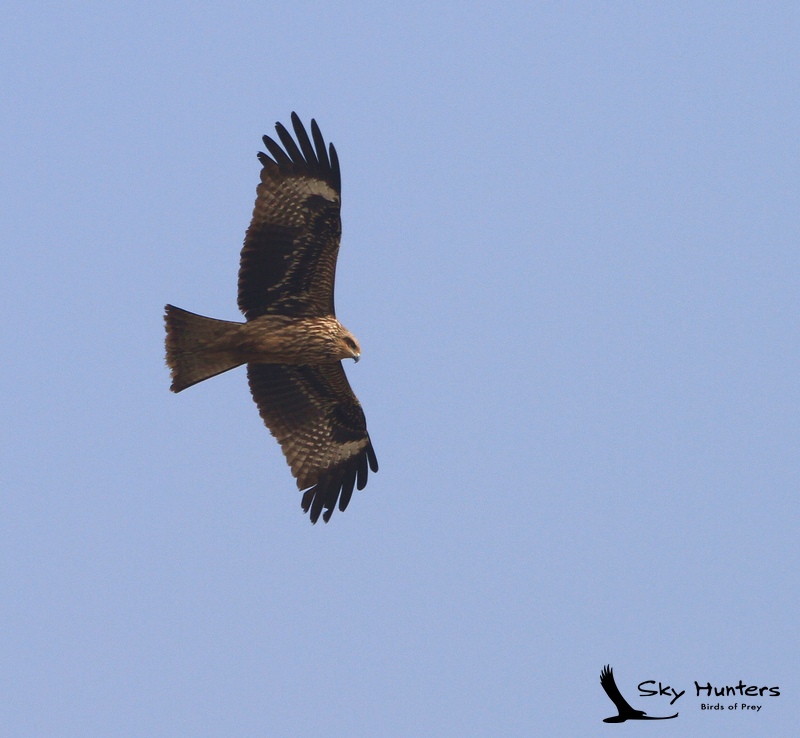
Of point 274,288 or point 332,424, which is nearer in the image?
point 274,288

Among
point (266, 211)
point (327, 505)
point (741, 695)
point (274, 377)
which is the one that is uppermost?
point (266, 211)

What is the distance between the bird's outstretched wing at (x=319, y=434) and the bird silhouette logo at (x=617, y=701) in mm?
3346

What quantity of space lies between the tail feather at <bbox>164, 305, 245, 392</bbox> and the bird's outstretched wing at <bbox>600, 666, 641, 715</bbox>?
4899 mm

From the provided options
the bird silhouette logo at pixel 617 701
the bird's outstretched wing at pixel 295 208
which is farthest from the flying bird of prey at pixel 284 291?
the bird silhouette logo at pixel 617 701

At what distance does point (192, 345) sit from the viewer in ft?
49.8

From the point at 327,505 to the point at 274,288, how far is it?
2.56 m

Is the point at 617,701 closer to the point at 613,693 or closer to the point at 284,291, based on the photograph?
the point at 613,693

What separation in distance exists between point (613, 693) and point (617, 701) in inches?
5.3

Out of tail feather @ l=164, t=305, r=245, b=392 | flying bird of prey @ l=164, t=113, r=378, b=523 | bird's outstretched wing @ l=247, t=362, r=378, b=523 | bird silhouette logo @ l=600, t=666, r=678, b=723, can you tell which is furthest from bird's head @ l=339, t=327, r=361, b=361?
bird silhouette logo @ l=600, t=666, r=678, b=723

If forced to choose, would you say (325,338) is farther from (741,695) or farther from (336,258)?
(741,695)

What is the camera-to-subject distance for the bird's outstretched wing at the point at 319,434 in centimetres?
1622

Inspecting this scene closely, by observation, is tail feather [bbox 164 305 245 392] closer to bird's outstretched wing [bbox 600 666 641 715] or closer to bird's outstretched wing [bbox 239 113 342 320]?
bird's outstretched wing [bbox 239 113 342 320]

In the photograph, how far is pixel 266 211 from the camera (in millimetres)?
15000

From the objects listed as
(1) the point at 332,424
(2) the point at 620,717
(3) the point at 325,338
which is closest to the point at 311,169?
(3) the point at 325,338
